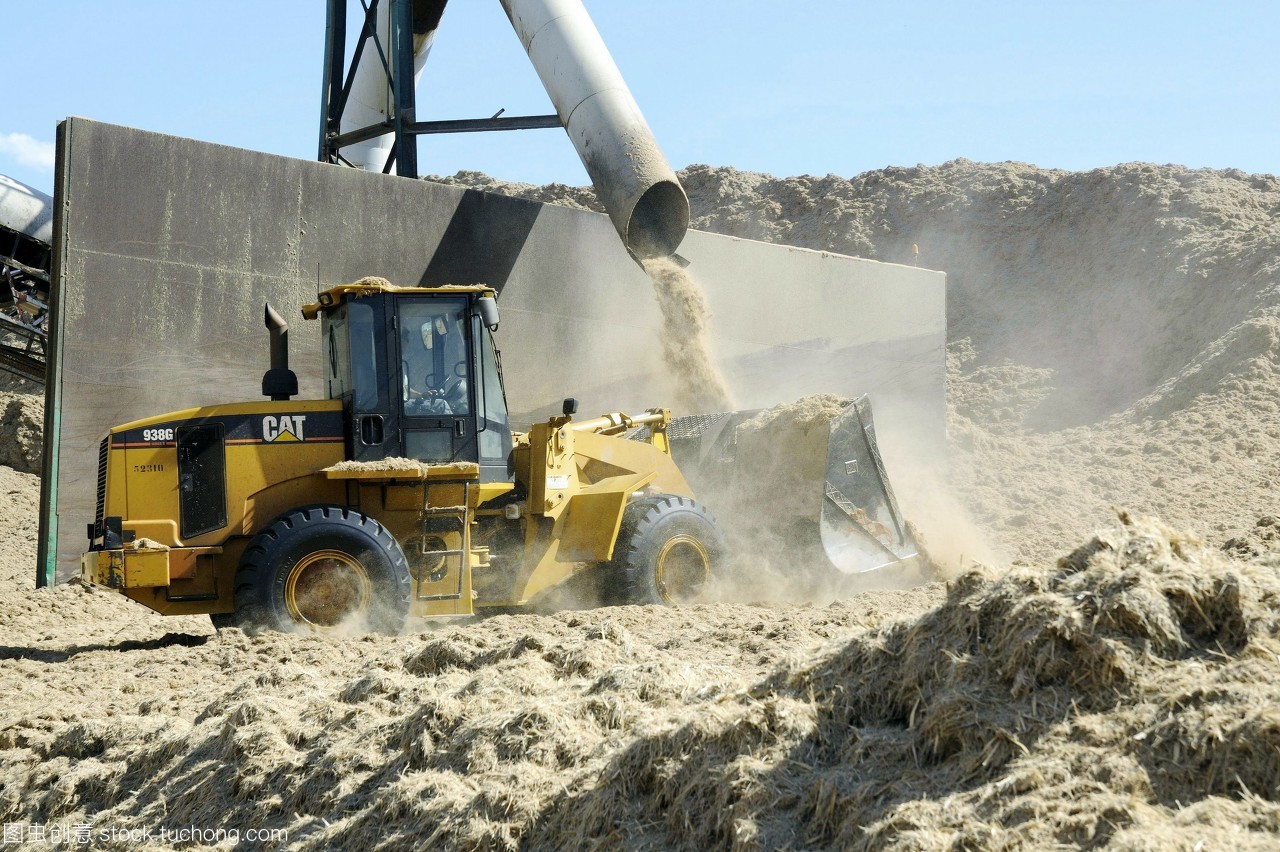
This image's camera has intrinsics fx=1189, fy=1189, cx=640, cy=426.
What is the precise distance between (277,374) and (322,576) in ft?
5.12

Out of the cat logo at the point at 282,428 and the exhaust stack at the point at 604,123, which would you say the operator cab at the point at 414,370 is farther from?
the exhaust stack at the point at 604,123

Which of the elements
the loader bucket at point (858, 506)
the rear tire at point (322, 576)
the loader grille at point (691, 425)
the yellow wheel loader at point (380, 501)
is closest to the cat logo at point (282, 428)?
the yellow wheel loader at point (380, 501)

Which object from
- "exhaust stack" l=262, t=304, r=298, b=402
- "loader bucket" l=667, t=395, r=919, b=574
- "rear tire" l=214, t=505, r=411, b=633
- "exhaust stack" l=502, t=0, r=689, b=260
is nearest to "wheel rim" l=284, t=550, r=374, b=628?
"rear tire" l=214, t=505, r=411, b=633

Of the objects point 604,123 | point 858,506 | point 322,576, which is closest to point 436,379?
point 322,576

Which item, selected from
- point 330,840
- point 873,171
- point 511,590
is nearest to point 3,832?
point 330,840

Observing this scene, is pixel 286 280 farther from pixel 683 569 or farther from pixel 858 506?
pixel 858 506

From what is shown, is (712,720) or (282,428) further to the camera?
(282,428)

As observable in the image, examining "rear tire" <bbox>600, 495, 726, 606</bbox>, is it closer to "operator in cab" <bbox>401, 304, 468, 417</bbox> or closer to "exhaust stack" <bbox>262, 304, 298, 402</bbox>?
"operator in cab" <bbox>401, 304, 468, 417</bbox>

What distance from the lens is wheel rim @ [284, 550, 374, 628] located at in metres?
7.16

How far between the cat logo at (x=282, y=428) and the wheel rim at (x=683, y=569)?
104 inches

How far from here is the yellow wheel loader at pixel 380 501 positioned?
7.18 metres

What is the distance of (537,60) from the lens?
11406mm

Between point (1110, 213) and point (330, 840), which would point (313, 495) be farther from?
point (1110, 213)

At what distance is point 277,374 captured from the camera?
7977mm
